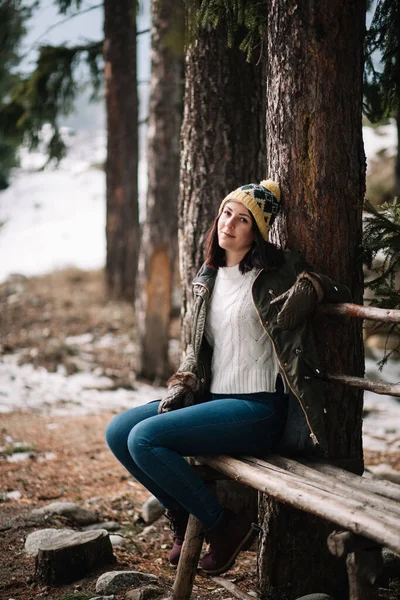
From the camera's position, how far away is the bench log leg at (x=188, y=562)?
3.53m

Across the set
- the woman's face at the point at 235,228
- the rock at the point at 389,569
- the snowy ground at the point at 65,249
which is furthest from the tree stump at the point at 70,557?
the snowy ground at the point at 65,249

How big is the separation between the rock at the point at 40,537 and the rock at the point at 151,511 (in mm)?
871

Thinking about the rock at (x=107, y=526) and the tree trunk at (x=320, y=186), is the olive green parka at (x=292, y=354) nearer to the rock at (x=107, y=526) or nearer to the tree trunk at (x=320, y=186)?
the tree trunk at (x=320, y=186)

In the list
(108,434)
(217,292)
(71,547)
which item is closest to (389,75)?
(217,292)

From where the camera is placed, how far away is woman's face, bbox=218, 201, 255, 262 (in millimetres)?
3717

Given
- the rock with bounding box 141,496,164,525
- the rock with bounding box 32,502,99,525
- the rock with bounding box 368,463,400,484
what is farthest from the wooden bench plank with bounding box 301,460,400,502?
the rock with bounding box 368,463,400,484

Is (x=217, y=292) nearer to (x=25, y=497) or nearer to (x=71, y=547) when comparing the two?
(x=71, y=547)

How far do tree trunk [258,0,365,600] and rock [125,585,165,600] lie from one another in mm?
595

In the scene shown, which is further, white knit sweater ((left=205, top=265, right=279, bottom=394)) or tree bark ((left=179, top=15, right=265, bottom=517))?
tree bark ((left=179, top=15, right=265, bottom=517))

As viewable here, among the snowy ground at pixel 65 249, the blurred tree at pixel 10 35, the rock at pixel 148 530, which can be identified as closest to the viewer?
the rock at pixel 148 530

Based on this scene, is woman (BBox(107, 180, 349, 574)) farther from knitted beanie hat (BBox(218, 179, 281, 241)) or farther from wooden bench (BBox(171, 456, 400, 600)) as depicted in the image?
wooden bench (BBox(171, 456, 400, 600))

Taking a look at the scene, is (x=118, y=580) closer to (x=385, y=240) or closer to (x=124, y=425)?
(x=124, y=425)

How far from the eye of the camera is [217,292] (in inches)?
152

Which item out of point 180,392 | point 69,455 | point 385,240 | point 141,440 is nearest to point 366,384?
point 385,240
